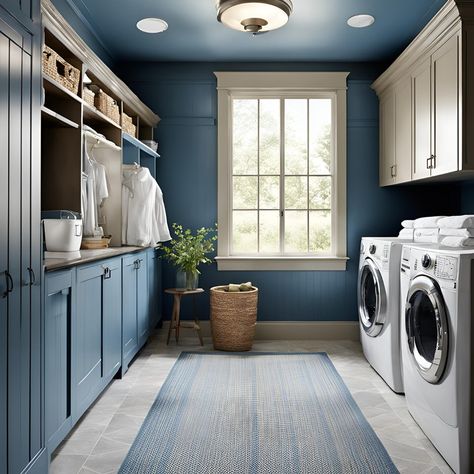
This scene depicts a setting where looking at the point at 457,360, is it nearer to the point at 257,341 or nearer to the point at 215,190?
the point at 257,341

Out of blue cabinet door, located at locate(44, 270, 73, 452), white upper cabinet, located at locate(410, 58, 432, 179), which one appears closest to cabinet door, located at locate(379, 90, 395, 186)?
white upper cabinet, located at locate(410, 58, 432, 179)

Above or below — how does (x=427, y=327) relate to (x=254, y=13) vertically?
below

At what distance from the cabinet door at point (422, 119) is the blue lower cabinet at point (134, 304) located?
213cm

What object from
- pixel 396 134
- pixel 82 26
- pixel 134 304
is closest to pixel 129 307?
pixel 134 304

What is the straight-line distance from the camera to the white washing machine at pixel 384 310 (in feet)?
10.6

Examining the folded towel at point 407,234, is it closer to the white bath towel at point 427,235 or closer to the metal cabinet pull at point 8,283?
the white bath towel at point 427,235

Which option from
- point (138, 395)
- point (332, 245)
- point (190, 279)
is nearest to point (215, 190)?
point (190, 279)

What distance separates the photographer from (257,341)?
4.71 meters

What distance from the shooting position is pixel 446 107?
3.12 metres

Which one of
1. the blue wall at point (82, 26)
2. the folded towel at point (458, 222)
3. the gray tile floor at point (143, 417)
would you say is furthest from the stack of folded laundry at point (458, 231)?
the blue wall at point (82, 26)

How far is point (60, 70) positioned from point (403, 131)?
8.39 feet

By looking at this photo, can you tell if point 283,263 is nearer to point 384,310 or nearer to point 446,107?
point 384,310

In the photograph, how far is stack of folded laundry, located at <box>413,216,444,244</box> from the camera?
3.31m

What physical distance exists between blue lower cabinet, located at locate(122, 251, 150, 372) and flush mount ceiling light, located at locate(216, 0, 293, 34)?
167cm
